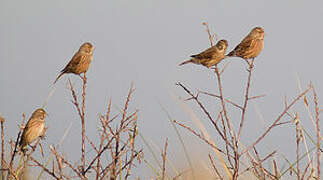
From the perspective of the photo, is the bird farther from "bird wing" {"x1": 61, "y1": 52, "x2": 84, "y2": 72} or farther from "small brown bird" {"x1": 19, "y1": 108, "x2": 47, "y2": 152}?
"small brown bird" {"x1": 19, "y1": 108, "x2": 47, "y2": 152}

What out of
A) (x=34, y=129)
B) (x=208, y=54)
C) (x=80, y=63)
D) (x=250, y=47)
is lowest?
(x=34, y=129)

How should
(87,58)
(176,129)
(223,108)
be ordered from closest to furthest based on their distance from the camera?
(223,108)
(176,129)
(87,58)

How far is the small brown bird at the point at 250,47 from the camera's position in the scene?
3.59 metres

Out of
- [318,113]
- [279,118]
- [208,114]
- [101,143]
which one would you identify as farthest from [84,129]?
[318,113]

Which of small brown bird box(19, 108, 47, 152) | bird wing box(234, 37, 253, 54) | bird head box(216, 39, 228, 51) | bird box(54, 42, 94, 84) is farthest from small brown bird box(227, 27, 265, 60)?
small brown bird box(19, 108, 47, 152)

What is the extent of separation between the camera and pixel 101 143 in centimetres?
260

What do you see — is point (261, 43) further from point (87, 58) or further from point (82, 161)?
point (82, 161)

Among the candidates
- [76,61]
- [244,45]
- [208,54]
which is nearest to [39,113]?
[76,61]

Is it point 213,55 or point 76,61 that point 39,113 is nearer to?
point 76,61

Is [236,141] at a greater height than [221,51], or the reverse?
[221,51]

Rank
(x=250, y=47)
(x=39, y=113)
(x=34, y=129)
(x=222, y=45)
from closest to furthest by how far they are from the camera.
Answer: (x=250, y=47), (x=222, y=45), (x=34, y=129), (x=39, y=113)

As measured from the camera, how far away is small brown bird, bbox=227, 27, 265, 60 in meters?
3.59

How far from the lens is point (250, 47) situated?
362 centimetres

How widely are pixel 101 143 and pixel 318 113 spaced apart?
4.72ft
